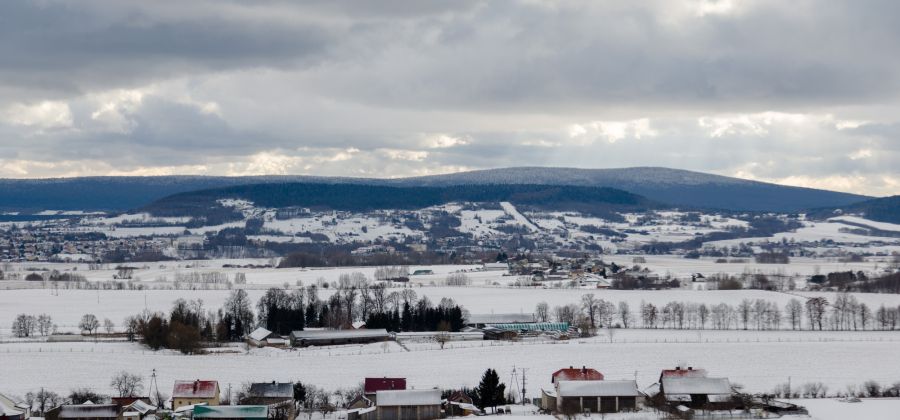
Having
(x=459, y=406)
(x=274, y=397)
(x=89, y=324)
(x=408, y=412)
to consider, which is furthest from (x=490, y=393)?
(x=89, y=324)

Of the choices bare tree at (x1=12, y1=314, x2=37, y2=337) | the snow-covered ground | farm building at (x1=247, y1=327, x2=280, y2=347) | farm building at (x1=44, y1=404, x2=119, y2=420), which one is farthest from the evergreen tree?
bare tree at (x1=12, y1=314, x2=37, y2=337)

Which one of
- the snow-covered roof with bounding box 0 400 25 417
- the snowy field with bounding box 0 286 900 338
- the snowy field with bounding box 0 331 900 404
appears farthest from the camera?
the snowy field with bounding box 0 286 900 338

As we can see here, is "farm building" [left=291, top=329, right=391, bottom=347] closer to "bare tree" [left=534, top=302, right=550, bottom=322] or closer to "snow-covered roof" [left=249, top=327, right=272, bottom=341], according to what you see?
"snow-covered roof" [left=249, top=327, right=272, bottom=341]

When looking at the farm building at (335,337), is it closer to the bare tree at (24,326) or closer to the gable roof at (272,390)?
the bare tree at (24,326)

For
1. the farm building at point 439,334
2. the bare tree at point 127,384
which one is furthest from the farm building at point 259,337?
the bare tree at point 127,384

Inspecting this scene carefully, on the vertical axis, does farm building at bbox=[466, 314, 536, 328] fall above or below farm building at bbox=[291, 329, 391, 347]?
above

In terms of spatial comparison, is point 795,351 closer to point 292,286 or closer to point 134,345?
point 134,345
